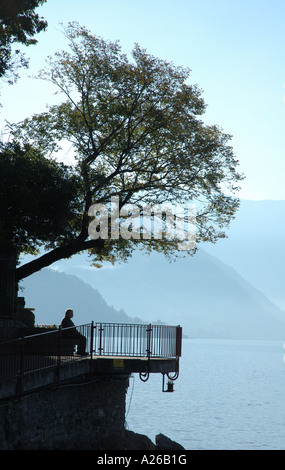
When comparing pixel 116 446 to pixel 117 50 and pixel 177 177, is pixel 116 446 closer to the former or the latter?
pixel 177 177

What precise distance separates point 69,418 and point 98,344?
354 centimetres

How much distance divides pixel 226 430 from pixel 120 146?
146 feet

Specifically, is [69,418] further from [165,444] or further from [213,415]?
[213,415]

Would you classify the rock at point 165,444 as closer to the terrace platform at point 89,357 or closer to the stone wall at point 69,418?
the stone wall at point 69,418

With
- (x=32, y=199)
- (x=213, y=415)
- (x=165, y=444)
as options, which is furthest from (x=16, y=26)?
(x=213, y=415)

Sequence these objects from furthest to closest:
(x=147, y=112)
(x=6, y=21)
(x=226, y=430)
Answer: (x=226, y=430)
(x=147, y=112)
(x=6, y=21)

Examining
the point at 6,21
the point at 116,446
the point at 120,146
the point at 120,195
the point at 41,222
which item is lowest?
the point at 116,446

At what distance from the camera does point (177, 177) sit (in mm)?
35531

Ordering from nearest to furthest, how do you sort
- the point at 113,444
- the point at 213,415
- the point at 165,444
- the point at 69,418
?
the point at 69,418 → the point at 113,444 → the point at 165,444 → the point at 213,415

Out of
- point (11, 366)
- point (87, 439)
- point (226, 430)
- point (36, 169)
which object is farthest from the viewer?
point (226, 430)

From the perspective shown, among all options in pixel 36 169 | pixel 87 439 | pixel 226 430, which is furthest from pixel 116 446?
pixel 226 430

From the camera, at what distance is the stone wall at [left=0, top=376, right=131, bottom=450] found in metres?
19.8

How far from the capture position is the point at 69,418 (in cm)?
2323

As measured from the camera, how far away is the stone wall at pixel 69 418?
65.1 feet
